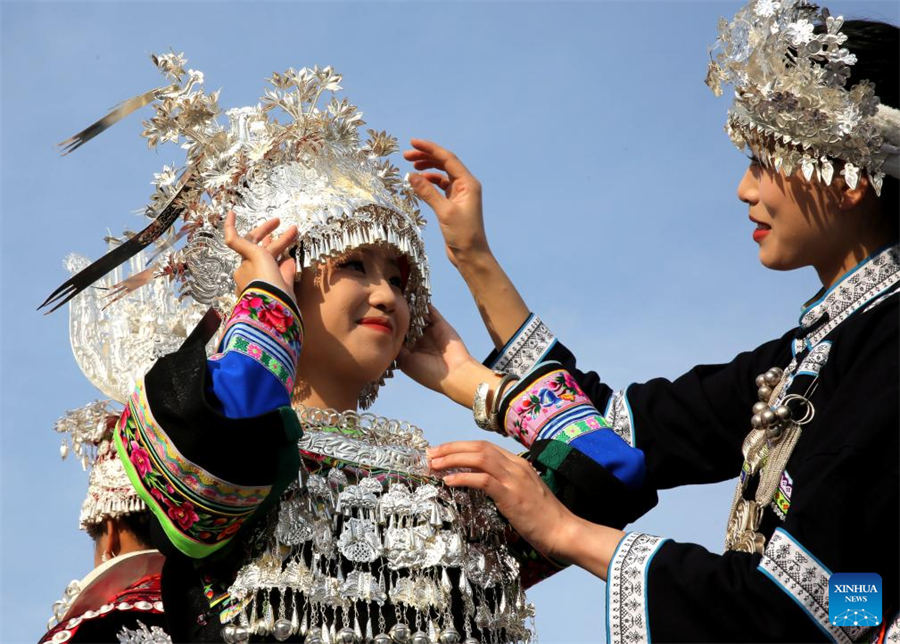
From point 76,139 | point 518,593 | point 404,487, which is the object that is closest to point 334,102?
point 76,139

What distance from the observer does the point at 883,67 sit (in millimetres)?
4145

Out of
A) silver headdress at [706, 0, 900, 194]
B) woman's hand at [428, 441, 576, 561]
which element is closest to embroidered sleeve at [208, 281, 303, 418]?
woman's hand at [428, 441, 576, 561]

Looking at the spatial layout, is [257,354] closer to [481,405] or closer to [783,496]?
[481,405]

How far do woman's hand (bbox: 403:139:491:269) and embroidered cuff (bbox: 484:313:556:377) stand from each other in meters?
0.32

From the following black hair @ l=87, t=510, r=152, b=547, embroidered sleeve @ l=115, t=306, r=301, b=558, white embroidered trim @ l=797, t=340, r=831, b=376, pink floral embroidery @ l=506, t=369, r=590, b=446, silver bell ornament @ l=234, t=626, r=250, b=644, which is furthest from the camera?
black hair @ l=87, t=510, r=152, b=547

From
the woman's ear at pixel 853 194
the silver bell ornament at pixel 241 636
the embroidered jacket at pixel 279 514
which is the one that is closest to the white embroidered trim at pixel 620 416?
the embroidered jacket at pixel 279 514

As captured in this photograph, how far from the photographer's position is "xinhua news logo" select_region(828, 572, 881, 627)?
11.4ft

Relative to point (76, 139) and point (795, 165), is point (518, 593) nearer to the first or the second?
point (795, 165)

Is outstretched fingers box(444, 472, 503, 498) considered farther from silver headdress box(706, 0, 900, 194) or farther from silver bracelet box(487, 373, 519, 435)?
silver headdress box(706, 0, 900, 194)

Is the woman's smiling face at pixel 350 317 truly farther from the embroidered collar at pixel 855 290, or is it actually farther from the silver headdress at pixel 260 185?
the embroidered collar at pixel 855 290

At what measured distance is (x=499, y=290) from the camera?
504 cm

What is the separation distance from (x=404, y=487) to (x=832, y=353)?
128 centimetres

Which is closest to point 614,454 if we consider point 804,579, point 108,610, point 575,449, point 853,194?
point 575,449

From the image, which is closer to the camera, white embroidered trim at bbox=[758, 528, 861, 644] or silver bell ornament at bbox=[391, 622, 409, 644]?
white embroidered trim at bbox=[758, 528, 861, 644]
